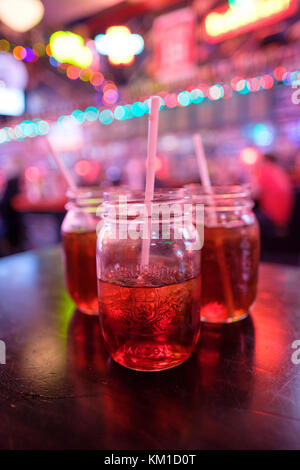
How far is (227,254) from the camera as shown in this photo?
698 millimetres

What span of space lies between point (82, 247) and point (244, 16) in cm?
419

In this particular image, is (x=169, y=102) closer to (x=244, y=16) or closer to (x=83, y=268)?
(x=244, y=16)

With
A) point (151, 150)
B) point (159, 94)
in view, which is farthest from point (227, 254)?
point (159, 94)

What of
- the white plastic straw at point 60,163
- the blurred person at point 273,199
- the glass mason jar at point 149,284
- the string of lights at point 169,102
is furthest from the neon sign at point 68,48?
the glass mason jar at point 149,284

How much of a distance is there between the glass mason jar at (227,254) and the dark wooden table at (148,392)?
4cm

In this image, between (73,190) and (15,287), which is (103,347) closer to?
(73,190)

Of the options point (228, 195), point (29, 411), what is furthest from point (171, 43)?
point (29, 411)

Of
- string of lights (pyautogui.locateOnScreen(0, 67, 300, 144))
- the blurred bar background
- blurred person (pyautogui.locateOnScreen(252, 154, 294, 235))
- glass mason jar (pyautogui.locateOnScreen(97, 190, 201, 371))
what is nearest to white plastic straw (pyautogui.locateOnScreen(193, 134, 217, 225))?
glass mason jar (pyautogui.locateOnScreen(97, 190, 201, 371))

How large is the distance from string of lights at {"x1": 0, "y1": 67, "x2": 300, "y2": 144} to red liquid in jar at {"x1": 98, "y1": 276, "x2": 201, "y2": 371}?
324cm

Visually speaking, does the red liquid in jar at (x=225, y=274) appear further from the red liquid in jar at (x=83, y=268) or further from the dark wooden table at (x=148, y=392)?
the red liquid in jar at (x=83, y=268)

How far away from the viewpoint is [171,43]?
4.48 m

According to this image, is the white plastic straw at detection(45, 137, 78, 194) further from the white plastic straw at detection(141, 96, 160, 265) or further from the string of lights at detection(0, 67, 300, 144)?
the string of lights at detection(0, 67, 300, 144)

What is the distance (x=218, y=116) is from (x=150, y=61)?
61.3 inches

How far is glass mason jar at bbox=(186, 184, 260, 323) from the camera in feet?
2.28
